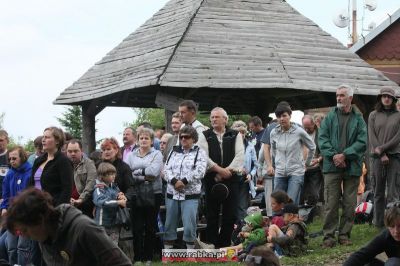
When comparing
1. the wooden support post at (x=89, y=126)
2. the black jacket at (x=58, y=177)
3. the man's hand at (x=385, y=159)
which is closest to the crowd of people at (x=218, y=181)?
the man's hand at (x=385, y=159)

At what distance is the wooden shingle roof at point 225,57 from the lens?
606 inches

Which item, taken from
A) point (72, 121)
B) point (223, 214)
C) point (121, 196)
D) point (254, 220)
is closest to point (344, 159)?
point (254, 220)

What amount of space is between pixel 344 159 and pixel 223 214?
170 centimetres

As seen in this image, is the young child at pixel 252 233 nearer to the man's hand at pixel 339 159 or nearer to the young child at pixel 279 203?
the young child at pixel 279 203

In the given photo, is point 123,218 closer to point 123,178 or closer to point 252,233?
point 123,178

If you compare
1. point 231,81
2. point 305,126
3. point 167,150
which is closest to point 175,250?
point 167,150

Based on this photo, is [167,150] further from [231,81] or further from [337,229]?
[231,81]

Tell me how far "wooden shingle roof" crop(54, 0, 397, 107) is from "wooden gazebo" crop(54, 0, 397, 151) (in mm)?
20

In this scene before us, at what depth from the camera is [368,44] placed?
25188 millimetres

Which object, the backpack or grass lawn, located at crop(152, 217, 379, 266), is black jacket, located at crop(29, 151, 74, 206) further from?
the backpack

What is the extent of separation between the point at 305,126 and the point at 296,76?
2938mm

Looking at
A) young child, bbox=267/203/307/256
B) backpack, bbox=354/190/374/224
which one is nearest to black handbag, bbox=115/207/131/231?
young child, bbox=267/203/307/256

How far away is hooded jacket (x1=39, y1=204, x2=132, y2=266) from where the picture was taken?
15.5 feet

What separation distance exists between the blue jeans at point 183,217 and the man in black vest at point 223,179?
0.56 metres
